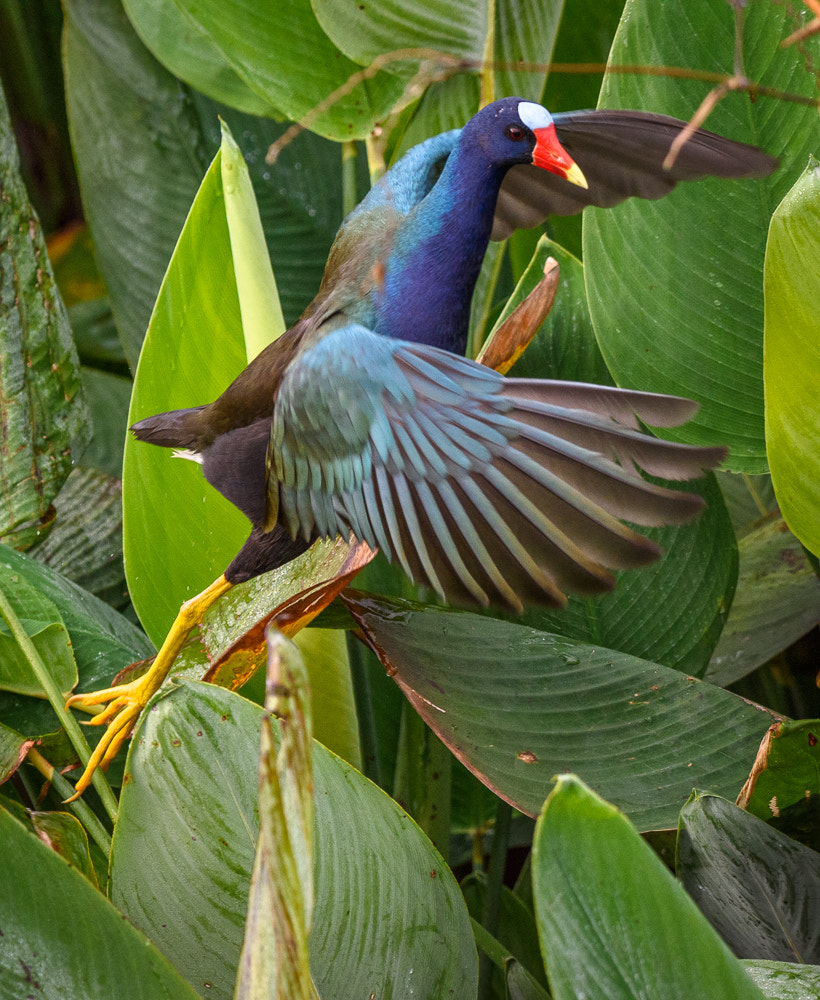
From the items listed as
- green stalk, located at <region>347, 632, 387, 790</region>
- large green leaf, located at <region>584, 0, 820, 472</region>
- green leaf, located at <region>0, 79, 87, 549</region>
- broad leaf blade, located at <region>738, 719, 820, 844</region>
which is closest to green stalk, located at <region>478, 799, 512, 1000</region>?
green stalk, located at <region>347, 632, 387, 790</region>

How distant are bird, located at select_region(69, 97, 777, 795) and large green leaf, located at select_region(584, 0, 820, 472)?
0.03m

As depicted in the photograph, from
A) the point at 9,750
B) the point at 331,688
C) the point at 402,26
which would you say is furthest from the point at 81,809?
the point at 402,26

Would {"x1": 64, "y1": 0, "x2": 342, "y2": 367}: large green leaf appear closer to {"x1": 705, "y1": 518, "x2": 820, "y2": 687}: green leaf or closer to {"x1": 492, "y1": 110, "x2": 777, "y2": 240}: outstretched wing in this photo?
{"x1": 492, "y1": 110, "x2": 777, "y2": 240}: outstretched wing

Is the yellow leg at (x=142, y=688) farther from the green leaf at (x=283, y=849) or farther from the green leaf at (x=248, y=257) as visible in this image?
the green leaf at (x=283, y=849)

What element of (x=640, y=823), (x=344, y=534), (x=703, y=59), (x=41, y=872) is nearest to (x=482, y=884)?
(x=640, y=823)

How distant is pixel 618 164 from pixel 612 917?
1.91 ft

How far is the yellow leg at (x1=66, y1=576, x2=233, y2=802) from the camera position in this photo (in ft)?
2.46

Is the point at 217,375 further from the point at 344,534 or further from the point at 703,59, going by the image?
the point at 703,59

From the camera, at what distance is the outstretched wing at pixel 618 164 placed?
0.68m

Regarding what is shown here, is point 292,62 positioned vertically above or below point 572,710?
above

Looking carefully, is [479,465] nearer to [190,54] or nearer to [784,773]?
[784,773]

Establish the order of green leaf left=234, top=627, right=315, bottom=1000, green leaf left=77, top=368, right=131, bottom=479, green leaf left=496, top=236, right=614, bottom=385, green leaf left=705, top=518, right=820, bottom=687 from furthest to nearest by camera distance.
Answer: green leaf left=77, top=368, right=131, bottom=479 → green leaf left=705, top=518, right=820, bottom=687 → green leaf left=496, top=236, right=614, bottom=385 → green leaf left=234, top=627, right=315, bottom=1000

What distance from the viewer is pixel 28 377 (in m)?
0.86

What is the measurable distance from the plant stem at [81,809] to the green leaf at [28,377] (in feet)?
0.69
